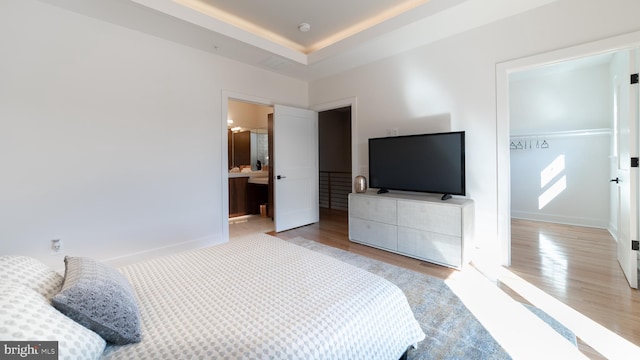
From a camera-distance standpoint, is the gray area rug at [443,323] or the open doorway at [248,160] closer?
the gray area rug at [443,323]

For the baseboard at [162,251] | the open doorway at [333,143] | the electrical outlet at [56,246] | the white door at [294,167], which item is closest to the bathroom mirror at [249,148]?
the open doorway at [333,143]

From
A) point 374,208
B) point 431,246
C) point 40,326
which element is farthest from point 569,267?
point 40,326

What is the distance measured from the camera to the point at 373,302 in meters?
1.22

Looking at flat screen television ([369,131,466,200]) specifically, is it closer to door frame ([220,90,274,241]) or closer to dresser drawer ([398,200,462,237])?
dresser drawer ([398,200,462,237])

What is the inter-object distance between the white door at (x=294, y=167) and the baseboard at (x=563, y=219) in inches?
152

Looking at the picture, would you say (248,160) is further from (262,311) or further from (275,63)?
(262,311)

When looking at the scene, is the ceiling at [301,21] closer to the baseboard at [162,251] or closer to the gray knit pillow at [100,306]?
the baseboard at [162,251]

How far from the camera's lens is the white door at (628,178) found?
7.49 ft

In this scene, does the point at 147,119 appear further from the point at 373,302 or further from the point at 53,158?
the point at 373,302

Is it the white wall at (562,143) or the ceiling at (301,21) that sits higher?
the ceiling at (301,21)

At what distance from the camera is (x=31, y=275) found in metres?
1.01

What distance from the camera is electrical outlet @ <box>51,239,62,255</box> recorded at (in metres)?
2.50

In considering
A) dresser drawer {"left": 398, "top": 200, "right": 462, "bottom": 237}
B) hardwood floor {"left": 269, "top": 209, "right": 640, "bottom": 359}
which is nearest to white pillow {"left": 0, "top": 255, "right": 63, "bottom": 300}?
hardwood floor {"left": 269, "top": 209, "right": 640, "bottom": 359}

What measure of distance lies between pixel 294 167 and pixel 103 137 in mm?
2550
